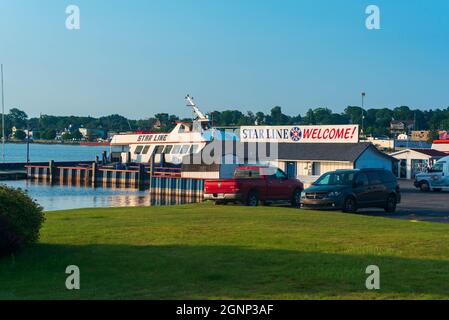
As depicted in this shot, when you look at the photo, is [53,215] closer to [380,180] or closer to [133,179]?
[380,180]

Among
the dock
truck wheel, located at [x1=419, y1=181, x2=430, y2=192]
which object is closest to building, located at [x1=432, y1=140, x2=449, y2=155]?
truck wheel, located at [x1=419, y1=181, x2=430, y2=192]

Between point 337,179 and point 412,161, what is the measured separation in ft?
111

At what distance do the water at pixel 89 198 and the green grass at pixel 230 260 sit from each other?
85.9 ft

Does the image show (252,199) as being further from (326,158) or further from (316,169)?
(316,169)

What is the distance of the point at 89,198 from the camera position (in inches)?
1984

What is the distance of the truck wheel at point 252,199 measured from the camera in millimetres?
Result: 28391

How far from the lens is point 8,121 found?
621ft

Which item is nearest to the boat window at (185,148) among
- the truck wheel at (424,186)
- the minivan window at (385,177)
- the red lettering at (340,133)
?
the red lettering at (340,133)

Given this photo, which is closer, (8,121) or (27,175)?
(27,175)

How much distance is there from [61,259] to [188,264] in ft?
8.16

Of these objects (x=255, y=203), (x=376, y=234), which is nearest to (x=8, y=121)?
(x=255, y=203)

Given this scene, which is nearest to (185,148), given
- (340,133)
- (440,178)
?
(340,133)

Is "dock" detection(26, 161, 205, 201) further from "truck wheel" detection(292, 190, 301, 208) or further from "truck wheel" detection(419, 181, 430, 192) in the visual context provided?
"truck wheel" detection(292, 190, 301, 208)

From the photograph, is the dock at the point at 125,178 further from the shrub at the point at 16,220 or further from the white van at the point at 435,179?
the shrub at the point at 16,220
